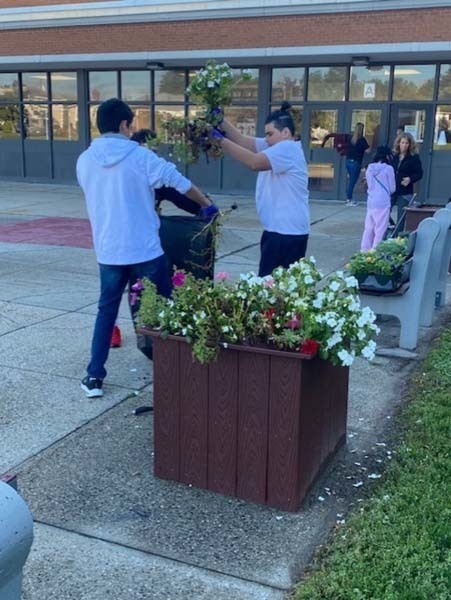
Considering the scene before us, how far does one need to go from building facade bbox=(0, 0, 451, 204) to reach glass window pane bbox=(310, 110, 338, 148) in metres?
0.03

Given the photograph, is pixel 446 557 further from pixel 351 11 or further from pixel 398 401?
pixel 351 11

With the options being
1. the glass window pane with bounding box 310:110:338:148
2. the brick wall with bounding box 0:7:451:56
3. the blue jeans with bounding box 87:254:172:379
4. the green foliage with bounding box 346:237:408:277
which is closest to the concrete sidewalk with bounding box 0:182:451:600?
the blue jeans with bounding box 87:254:172:379

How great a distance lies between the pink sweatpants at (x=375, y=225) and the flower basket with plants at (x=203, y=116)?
4803 mm

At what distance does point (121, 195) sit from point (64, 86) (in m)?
18.0

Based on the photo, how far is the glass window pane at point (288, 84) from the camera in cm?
1797

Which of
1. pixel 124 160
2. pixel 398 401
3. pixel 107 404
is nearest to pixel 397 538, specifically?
pixel 398 401

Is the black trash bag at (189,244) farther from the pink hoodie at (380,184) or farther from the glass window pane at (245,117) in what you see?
the glass window pane at (245,117)

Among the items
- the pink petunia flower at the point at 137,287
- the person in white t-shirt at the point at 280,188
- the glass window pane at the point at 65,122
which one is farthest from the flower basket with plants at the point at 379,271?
the glass window pane at the point at 65,122

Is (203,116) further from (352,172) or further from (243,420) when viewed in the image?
(352,172)

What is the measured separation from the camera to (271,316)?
342 cm

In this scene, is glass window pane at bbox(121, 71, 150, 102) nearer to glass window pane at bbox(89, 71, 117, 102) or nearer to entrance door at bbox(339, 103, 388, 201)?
glass window pane at bbox(89, 71, 117, 102)

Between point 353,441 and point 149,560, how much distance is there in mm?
1659

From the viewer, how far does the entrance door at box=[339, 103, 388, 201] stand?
17266 mm

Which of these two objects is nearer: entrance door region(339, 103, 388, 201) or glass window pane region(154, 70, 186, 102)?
entrance door region(339, 103, 388, 201)
